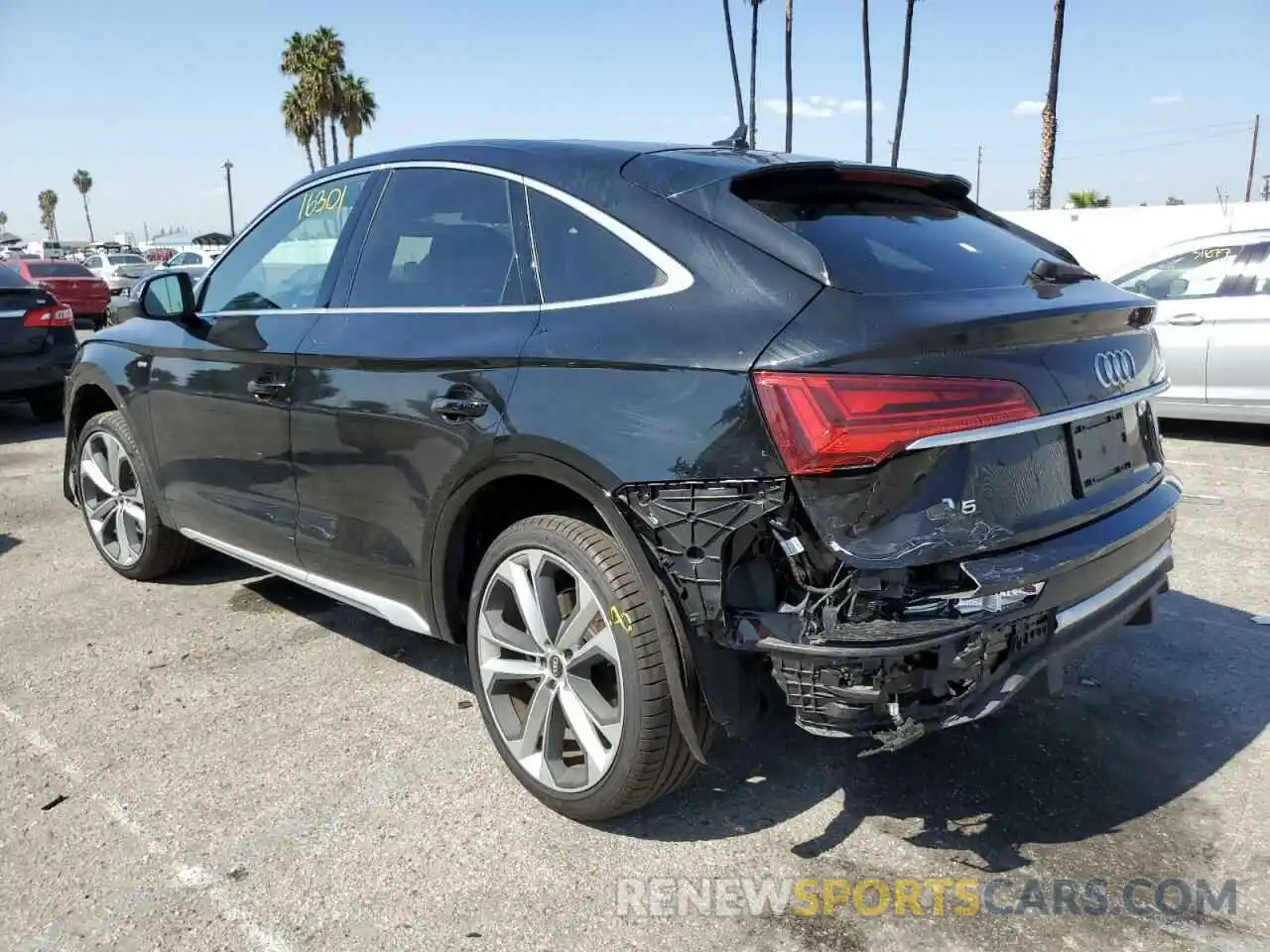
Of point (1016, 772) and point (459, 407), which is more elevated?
point (459, 407)

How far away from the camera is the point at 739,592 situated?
2.27 meters

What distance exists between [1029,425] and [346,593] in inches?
87.2

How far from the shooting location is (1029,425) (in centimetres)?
232

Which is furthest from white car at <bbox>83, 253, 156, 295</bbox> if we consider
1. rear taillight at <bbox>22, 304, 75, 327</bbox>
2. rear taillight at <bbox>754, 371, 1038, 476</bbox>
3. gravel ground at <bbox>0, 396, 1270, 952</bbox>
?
rear taillight at <bbox>754, 371, 1038, 476</bbox>

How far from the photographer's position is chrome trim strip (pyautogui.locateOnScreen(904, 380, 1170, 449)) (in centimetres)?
218

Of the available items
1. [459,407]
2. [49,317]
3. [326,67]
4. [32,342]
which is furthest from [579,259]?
[326,67]

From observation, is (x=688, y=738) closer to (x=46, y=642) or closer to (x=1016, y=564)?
(x=1016, y=564)

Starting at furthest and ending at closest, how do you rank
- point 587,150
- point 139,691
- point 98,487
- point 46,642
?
point 98,487, point 46,642, point 139,691, point 587,150

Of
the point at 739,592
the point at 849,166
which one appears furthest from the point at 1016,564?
the point at 849,166

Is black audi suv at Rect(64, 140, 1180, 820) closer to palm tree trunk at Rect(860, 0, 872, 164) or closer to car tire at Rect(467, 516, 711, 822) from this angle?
car tire at Rect(467, 516, 711, 822)

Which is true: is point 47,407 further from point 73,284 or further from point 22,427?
point 73,284

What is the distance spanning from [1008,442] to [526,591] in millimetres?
1292

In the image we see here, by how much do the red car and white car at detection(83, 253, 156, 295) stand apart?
7.12 m

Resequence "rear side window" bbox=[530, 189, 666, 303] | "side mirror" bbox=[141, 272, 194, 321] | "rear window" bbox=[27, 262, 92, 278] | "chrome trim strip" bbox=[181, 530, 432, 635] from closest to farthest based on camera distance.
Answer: "rear side window" bbox=[530, 189, 666, 303] → "chrome trim strip" bbox=[181, 530, 432, 635] → "side mirror" bbox=[141, 272, 194, 321] → "rear window" bbox=[27, 262, 92, 278]
